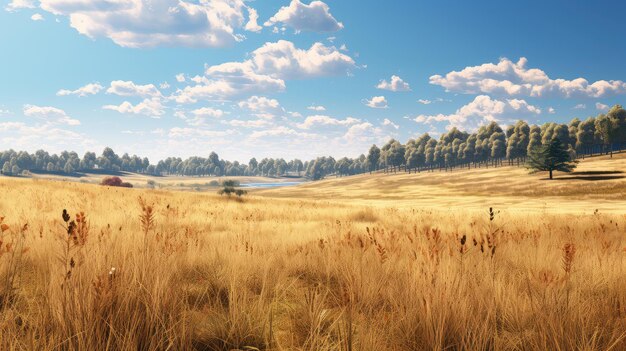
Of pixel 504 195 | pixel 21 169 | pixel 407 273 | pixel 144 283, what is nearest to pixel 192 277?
pixel 144 283

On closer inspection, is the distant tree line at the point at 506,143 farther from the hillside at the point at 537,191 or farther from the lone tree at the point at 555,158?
the hillside at the point at 537,191

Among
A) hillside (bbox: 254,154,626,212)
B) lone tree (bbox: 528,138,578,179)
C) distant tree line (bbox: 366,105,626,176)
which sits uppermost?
distant tree line (bbox: 366,105,626,176)

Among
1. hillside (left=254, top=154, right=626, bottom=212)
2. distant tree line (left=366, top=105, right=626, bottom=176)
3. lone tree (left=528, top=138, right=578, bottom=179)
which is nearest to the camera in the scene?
hillside (left=254, top=154, right=626, bottom=212)

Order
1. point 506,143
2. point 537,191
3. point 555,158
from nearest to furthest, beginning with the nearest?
point 537,191 → point 555,158 → point 506,143

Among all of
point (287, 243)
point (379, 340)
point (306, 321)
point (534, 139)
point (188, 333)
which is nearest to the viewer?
point (379, 340)

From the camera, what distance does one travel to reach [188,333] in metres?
2.27

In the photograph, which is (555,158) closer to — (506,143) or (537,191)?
(537,191)

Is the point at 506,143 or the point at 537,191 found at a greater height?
A: the point at 506,143

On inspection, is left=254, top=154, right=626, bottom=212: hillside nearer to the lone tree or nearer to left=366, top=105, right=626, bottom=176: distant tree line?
the lone tree

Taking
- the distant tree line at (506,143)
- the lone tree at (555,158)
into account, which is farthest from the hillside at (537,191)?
the distant tree line at (506,143)

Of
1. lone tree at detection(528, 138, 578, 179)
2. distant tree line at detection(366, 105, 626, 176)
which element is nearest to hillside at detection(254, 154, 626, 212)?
lone tree at detection(528, 138, 578, 179)

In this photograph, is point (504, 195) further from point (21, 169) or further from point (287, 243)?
point (21, 169)

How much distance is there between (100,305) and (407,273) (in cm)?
271

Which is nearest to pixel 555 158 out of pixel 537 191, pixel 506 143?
pixel 537 191
